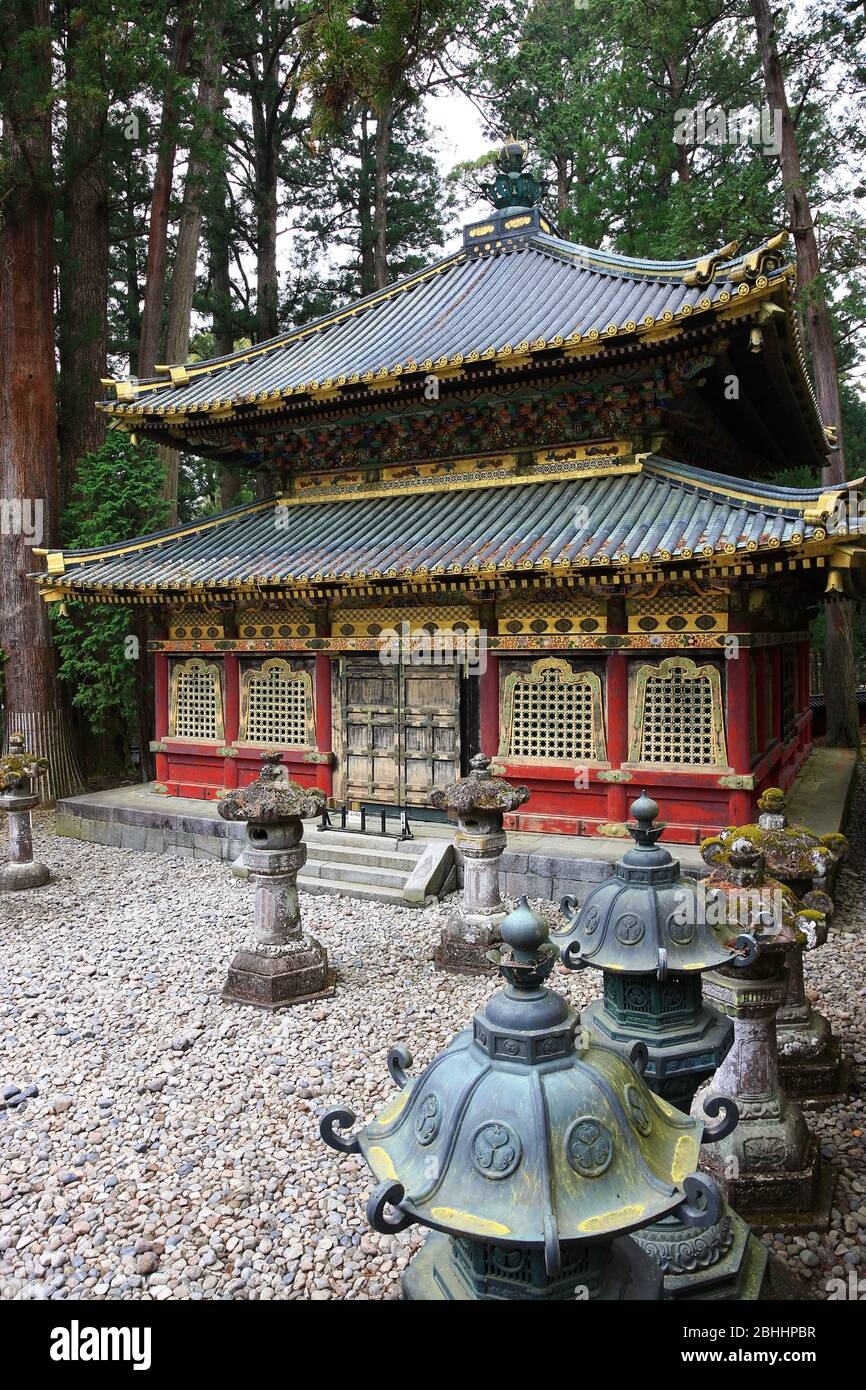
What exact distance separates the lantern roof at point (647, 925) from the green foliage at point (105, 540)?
13.3m

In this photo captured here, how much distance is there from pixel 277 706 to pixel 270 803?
250 inches

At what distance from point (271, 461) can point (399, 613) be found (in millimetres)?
4304

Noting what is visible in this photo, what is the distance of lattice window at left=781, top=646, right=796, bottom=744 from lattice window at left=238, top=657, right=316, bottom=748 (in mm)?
7835

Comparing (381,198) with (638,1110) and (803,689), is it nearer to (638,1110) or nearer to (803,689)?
(803,689)

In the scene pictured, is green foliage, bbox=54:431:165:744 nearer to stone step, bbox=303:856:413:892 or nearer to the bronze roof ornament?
stone step, bbox=303:856:413:892

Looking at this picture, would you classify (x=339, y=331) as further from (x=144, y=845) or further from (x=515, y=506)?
(x=144, y=845)

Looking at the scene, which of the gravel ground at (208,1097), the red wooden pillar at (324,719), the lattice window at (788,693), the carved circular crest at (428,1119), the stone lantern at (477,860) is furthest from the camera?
the lattice window at (788,693)

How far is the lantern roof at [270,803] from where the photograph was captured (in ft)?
24.0

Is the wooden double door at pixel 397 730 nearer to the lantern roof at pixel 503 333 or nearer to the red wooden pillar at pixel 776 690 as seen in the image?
the lantern roof at pixel 503 333

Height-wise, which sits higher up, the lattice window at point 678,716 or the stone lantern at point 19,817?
the lattice window at point 678,716

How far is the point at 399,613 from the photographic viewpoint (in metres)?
12.4

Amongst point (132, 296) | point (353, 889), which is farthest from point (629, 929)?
point (132, 296)

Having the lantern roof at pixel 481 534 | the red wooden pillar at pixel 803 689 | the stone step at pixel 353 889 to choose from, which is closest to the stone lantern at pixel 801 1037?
the lantern roof at pixel 481 534

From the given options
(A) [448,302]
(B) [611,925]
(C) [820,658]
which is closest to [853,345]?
(C) [820,658]
